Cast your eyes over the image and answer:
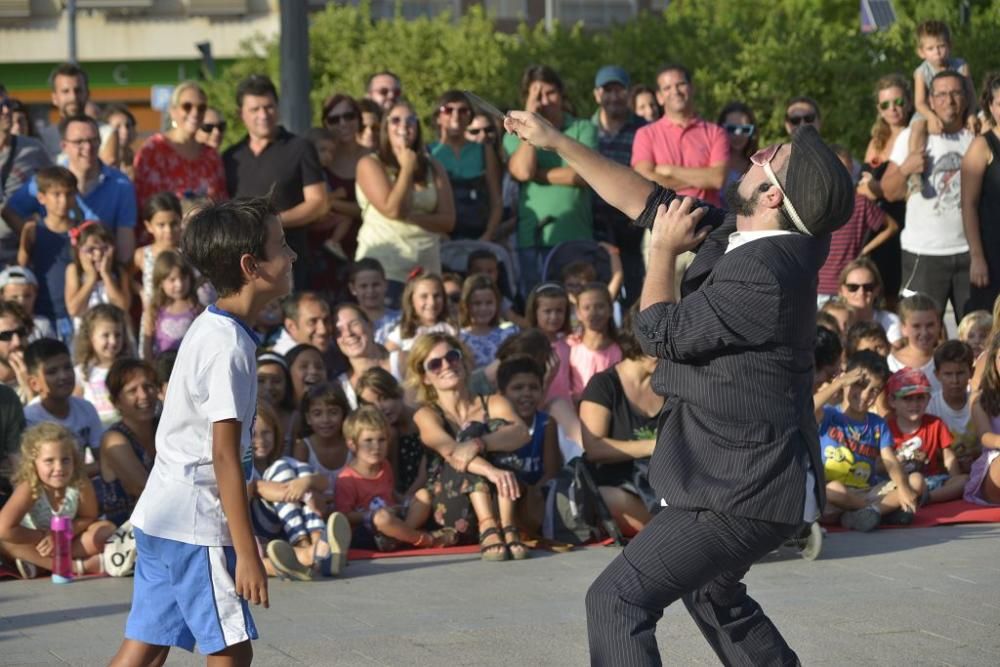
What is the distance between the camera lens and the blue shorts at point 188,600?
14.0 ft

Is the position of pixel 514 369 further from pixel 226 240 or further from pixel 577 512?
pixel 226 240

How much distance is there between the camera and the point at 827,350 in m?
8.70

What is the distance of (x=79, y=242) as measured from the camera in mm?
9570

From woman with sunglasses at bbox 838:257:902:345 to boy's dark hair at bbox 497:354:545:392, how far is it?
266cm

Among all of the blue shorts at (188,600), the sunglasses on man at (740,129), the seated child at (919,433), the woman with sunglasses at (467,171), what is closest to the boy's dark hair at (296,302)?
the woman with sunglasses at (467,171)

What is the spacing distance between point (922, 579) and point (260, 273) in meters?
3.79

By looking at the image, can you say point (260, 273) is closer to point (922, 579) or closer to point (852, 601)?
point (852, 601)

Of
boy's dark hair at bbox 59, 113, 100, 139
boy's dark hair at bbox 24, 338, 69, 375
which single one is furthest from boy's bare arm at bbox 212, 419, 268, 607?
boy's dark hair at bbox 59, 113, 100, 139

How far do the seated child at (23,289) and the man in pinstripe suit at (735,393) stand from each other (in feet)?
18.5

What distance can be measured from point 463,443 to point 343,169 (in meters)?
3.33

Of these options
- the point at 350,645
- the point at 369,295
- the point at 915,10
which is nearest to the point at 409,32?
the point at 915,10

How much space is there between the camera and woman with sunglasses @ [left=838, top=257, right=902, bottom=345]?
34.4 feet

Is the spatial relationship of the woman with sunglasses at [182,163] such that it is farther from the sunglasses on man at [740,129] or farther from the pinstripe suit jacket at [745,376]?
the pinstripe suit jacket at [745,376]

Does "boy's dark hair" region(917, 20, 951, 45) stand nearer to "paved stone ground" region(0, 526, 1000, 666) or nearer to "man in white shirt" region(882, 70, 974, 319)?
"man in white shirt" region(882, 70, 974, 319)
